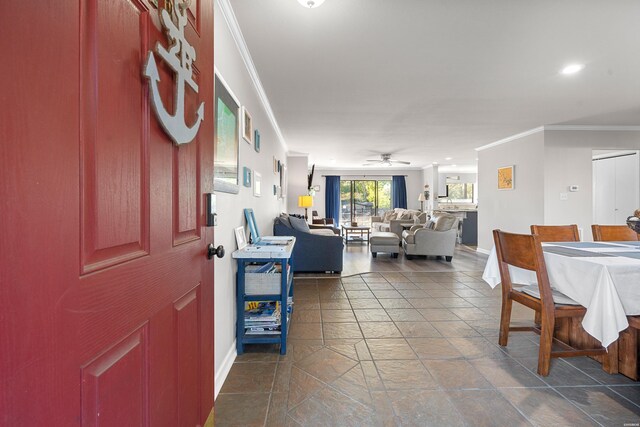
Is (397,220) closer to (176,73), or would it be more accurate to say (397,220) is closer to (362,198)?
(362,198)

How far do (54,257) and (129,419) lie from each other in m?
0.46

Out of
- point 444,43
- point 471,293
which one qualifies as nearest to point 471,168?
point 471,293

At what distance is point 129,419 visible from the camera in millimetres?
737

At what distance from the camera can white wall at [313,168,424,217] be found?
11.1 meters

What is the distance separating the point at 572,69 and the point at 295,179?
5.76 meters

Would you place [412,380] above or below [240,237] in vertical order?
below

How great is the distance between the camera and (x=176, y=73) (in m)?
0.93

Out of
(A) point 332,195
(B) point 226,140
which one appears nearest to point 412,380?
(B) point 226,140

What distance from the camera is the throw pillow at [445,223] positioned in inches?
Answer: 229

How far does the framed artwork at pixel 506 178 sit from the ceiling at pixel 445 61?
1056 mm

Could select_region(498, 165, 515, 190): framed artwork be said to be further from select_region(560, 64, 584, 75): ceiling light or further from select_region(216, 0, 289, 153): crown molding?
select_region(216, 0, 289, 153): crown molding

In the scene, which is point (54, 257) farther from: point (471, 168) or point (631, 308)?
point (471, 168)

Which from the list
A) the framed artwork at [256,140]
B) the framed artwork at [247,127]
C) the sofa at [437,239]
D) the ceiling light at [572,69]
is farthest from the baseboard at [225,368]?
the sofa at [437,239]

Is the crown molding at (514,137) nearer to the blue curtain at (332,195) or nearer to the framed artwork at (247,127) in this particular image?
the framed artwork at (247,127)
